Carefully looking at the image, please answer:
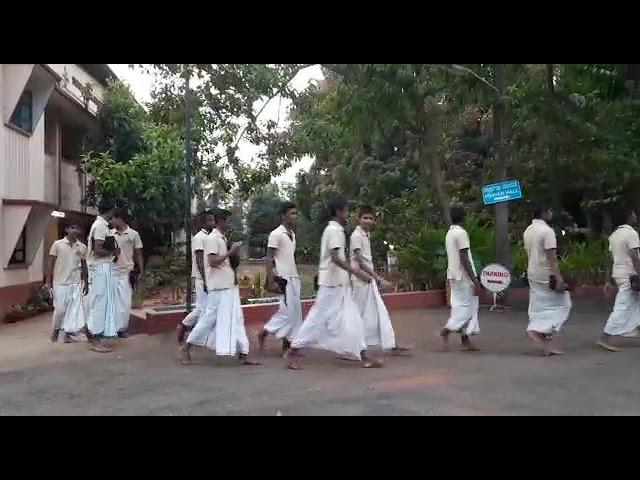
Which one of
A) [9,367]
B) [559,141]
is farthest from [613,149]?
[9,367]

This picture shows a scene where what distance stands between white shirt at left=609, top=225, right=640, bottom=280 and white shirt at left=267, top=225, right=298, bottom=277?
11.5ft

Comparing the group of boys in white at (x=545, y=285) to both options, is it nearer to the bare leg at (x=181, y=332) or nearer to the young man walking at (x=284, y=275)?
the young man walking at (x=284, y=275)

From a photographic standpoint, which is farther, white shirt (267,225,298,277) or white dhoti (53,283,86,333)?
white dhoti (53,283,86,333)

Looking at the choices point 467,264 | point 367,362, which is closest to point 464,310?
point 467,264

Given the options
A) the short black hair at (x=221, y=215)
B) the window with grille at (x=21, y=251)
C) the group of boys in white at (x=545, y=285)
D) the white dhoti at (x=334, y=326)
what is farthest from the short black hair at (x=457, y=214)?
the window with grille at (x=21, y=251)

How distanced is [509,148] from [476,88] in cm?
251

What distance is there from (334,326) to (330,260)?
647 millimetres

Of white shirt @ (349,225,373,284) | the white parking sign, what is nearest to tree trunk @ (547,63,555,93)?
the white parking sign

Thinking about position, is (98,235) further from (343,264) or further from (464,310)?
(464,310)

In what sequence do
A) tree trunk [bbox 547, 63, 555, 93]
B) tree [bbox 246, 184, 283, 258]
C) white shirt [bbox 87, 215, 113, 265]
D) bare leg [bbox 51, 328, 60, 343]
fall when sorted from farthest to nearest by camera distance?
tree [bbox 246, 184, 283, 258]
tree trunk [bbox 547, 63, 555, 93]
bare leg [bbox 51, 328, 60, 343]
white shirt [bbox 87, 215, 113, 265]

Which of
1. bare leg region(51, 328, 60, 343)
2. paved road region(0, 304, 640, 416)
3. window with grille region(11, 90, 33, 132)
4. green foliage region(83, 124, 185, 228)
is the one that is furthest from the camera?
green foliage region(83, 124, 185, 228)

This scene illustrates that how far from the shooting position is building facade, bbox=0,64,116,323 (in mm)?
11031

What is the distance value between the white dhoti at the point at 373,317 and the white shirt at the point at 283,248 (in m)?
0.73

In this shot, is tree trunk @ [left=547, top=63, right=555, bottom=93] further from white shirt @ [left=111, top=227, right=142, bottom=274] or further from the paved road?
Answer: white shirt @ [left=111, top=227, right=142, bottom=274]
